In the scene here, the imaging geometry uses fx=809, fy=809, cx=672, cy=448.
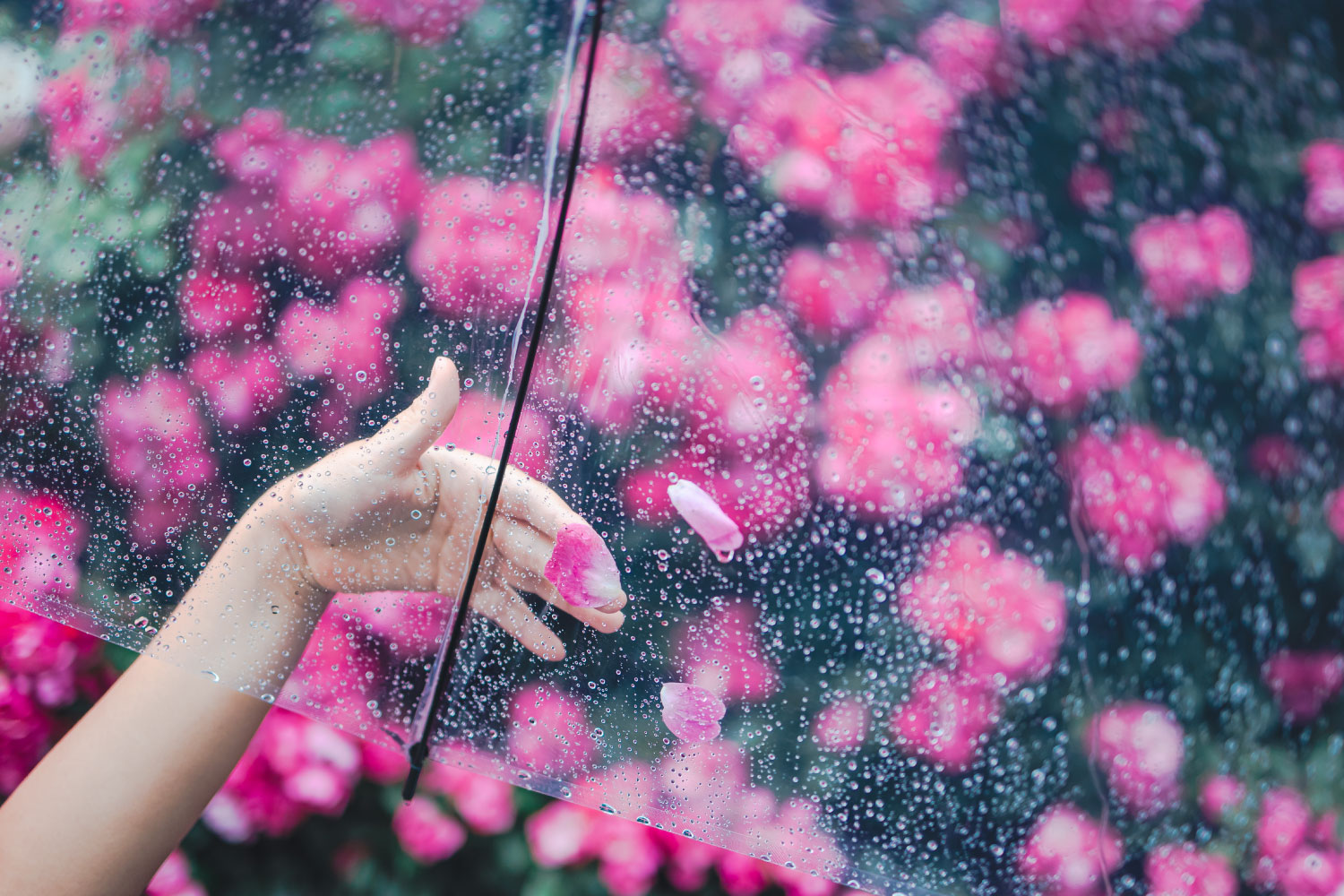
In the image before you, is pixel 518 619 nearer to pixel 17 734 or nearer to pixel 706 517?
pixel 706 517

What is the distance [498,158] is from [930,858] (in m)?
0.41

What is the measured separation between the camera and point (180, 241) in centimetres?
42

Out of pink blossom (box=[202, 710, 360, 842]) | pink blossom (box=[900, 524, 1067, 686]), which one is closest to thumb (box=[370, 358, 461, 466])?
pink blossom (box=[900, 524, 1067, 686])

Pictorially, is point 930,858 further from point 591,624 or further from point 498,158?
point 498,158

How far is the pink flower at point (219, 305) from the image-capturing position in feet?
1.31

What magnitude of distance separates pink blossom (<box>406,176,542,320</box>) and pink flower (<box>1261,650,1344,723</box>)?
370 mm

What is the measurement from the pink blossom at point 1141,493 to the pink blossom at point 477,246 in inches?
10.1

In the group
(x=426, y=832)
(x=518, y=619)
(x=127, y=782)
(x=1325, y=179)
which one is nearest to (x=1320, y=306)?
(x=1325, y=179)

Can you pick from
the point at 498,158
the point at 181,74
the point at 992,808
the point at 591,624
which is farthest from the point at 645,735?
the point at 181,74

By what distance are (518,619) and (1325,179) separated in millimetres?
398

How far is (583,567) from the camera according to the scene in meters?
0.40

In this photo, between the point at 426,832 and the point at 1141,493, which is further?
the point at 426,832

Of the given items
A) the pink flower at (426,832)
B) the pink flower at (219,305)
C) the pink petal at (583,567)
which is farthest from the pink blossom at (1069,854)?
the pink flower at (426,832)

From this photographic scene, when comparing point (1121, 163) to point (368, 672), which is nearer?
point (1121, 163)
